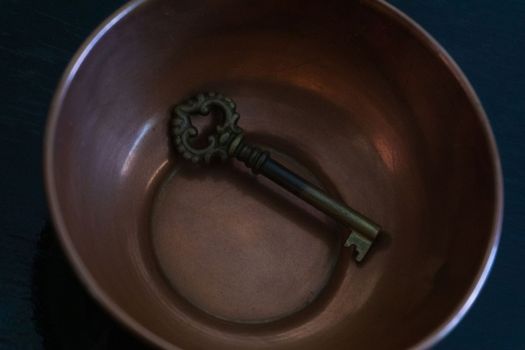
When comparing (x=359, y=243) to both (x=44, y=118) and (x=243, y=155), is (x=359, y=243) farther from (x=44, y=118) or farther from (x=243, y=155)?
(x=44, y=118)

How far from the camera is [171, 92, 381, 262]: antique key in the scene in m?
0.75

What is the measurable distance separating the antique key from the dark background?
5.5 inches

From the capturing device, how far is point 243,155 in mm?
771

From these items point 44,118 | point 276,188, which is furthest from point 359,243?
point 44,118

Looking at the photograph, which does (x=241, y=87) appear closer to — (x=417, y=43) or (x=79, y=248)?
(x=417, y=43)

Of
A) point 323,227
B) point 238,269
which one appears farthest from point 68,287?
point 323,227

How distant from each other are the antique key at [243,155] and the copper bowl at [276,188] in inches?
0.8

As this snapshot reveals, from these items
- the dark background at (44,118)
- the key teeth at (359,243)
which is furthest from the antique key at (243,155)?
the dark background at (44,118)

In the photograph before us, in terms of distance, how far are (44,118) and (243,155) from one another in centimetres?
22

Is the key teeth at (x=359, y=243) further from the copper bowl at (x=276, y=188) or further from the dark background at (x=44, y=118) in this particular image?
the dark background at (x=44, y=118)

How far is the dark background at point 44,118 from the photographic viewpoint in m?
0.68

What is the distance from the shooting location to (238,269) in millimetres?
741

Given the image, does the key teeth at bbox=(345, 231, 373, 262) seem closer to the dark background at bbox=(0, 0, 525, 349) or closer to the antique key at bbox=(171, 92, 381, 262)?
the antique key at bbox=(171, 92, 381, 262)

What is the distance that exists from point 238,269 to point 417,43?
30cm
